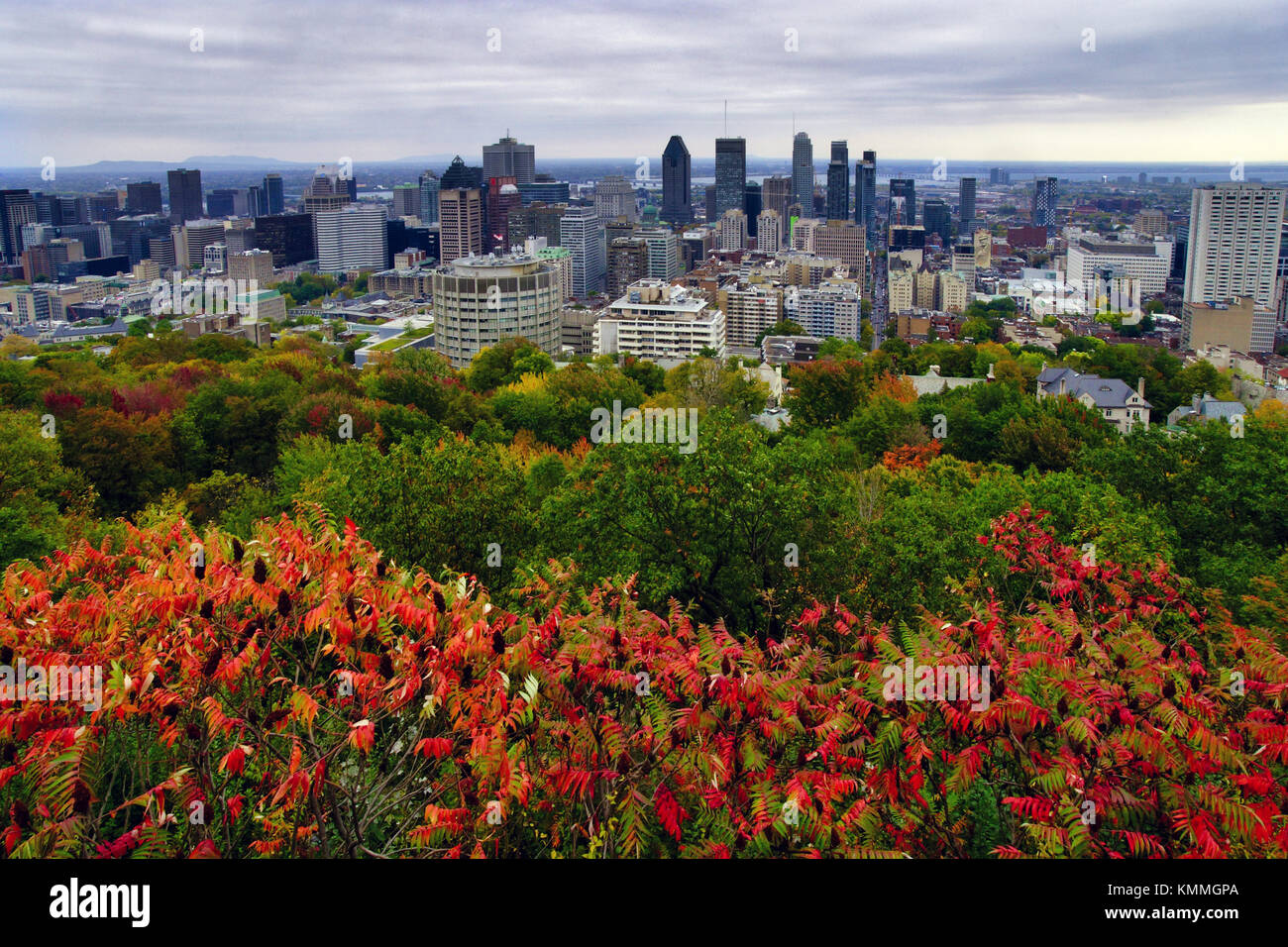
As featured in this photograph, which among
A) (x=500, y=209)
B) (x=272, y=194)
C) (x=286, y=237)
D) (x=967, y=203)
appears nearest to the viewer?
(x=500, y=209)

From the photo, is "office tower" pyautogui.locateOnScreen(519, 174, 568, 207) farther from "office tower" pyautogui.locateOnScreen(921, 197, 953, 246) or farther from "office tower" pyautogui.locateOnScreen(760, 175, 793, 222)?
"office tower" pyautogui.locateOnScreen(921, 197, 953, 246)

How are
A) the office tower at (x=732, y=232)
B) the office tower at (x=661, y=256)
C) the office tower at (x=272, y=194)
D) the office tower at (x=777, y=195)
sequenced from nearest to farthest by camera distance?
the office tower at (x=661, y=256)
the office tower at (x=272, y=194)
the office tower at (x=732, y=232)
the office tower at (x=777, y=195)

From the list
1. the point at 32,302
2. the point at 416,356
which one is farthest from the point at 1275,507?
the point at 32,302

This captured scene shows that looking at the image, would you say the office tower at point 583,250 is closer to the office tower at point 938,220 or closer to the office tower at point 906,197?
the office tower at point 906,197

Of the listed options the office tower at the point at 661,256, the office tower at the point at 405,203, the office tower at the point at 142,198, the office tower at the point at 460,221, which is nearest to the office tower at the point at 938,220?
the office tower at the point at 661,256

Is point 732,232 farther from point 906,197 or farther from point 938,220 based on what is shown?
point 938,220

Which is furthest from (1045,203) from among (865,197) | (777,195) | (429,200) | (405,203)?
(405,203)
